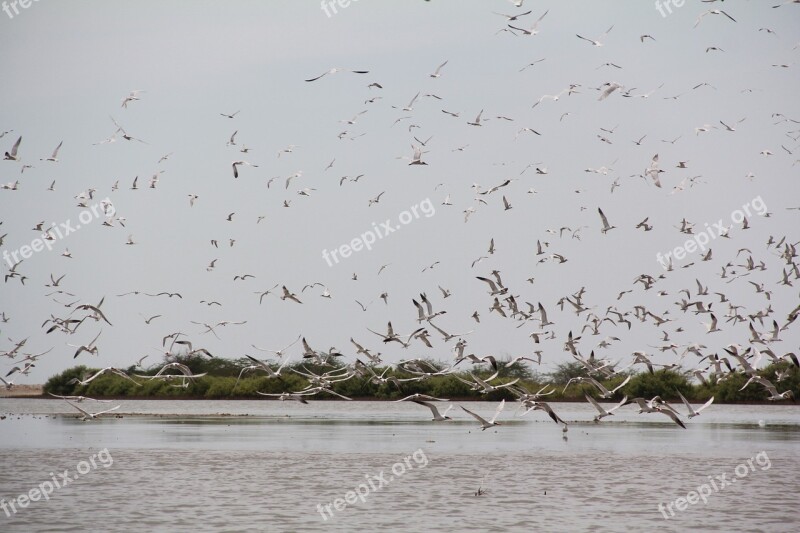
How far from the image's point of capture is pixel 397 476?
30.4 meters

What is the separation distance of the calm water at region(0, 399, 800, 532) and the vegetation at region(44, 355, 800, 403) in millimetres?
18522

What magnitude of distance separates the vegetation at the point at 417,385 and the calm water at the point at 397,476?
1852cm

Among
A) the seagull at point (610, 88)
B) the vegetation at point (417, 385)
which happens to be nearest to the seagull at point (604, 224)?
the seagull at point (610, 88)

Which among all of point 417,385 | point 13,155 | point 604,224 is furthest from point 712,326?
point 417,385

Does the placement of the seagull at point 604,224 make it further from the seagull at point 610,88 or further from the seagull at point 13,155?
the seagull at point 13,155

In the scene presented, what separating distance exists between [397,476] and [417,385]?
4706cm

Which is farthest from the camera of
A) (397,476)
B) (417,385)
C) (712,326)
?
(417,385)

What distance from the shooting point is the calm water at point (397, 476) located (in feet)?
76.3

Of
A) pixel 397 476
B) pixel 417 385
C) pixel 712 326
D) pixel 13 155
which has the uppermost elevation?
pixel 13 155

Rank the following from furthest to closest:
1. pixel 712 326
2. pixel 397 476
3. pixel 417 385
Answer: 1. pixel 417 385
2. pixel 712 326
3. pixel 397 476

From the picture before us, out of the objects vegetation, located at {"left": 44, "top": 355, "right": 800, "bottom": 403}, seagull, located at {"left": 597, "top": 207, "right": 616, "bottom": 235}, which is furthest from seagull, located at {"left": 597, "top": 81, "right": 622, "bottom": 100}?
vegetation, located at {"left": 44, "top": 355, "right": 800, "bottom": 403}

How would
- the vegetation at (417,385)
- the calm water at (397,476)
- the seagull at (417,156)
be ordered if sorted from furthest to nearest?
the vegetation at (417,385) → the seagull at (417,156) → the calm water at (397,476)

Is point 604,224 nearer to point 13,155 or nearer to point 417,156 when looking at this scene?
point 417,156

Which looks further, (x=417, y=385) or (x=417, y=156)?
(x=417, y=385)
